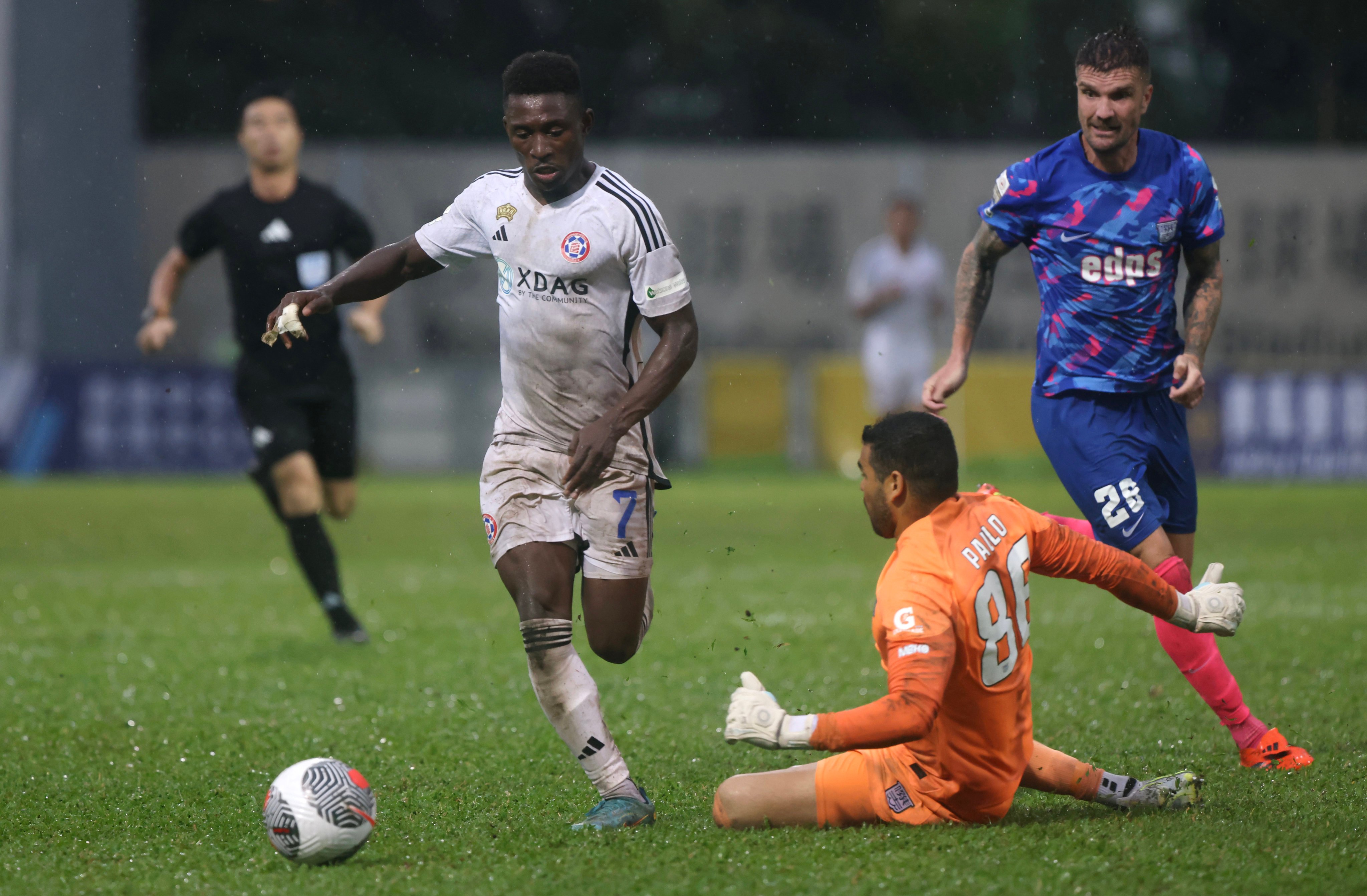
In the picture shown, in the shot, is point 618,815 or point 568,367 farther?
point 568,367

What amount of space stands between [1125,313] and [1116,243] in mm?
230

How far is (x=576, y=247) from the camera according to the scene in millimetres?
4270

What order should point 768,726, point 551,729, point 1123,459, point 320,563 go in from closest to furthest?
point 768,726, point 1123,459, point 551,729, point 320,563

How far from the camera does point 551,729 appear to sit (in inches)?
225

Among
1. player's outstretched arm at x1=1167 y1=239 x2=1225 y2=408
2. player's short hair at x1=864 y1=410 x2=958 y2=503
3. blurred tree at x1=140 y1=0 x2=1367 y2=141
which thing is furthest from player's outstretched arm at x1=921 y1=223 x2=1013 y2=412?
player's short hair at x1=864 y1=410 x2=958 y2=503

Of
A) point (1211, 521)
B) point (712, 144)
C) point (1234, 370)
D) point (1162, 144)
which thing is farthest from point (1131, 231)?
point (712, 144)

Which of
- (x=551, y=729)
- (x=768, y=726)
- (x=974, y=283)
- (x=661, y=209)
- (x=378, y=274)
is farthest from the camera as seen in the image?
(x=661, y=209)

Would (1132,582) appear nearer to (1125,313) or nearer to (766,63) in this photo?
(1125,313)

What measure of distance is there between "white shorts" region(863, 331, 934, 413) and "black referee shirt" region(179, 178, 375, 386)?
8.83m

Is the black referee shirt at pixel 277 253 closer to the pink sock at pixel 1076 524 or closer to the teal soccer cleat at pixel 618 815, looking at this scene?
the teal soccer cleat at pixel 618 815

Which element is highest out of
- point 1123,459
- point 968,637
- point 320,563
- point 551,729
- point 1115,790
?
point 1123,459

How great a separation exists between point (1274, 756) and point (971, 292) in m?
1.80

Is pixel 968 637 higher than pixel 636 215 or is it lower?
lower

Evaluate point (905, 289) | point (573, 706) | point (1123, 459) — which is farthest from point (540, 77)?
point (905, 289)
